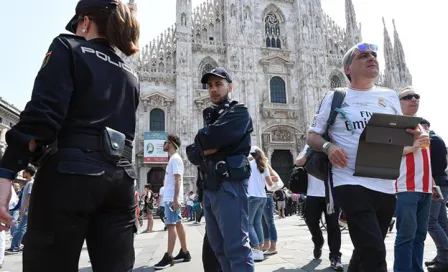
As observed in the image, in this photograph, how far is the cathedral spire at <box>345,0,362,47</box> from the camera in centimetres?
2859

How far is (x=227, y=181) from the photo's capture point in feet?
8.93

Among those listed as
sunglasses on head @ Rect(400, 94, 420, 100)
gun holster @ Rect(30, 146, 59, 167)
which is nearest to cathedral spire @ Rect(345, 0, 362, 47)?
sunglasses on head @ Rect(400, 94, 420, 100)

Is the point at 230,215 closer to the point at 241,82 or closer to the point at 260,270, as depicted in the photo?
the point at 260,270

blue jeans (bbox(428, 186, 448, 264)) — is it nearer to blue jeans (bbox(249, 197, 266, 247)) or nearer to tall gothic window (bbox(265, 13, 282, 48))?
blue jeans (bbox(249, 197, 266, 247))

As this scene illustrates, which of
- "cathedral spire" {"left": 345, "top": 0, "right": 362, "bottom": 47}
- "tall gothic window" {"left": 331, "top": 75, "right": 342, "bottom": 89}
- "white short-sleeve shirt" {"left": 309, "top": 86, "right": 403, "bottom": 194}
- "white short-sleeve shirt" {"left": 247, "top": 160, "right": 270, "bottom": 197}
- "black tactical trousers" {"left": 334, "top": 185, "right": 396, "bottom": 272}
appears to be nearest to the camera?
"black tactical trousers" {"left": 334, "top": 185, "right": 396, "bottom": 272}

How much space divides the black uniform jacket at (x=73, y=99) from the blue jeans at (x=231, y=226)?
1.05 metres

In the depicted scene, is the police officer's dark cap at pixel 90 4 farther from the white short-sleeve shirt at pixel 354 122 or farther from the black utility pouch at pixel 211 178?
the white short-sleeve shirt at pixel 354 122

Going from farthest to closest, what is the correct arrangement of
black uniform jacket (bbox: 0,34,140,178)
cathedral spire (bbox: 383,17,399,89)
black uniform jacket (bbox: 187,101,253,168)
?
cathedral spire (bbox: 383,17,399,89) → black uniform jacket (bbox: 187,101,253,168) → black uniform jacket (bbox: 0,34,140,178)

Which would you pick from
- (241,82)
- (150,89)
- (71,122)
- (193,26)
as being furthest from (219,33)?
(71,122)

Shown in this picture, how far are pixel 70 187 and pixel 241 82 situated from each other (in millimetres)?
23666

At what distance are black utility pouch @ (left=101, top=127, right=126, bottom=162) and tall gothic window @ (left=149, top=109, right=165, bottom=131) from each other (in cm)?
2205

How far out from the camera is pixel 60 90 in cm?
161

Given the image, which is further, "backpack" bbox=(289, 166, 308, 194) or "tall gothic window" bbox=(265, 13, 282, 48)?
"tall gothic window" bbox=(265, 13, 282, 48)

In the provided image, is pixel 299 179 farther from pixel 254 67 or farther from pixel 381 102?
pixel 254 67
